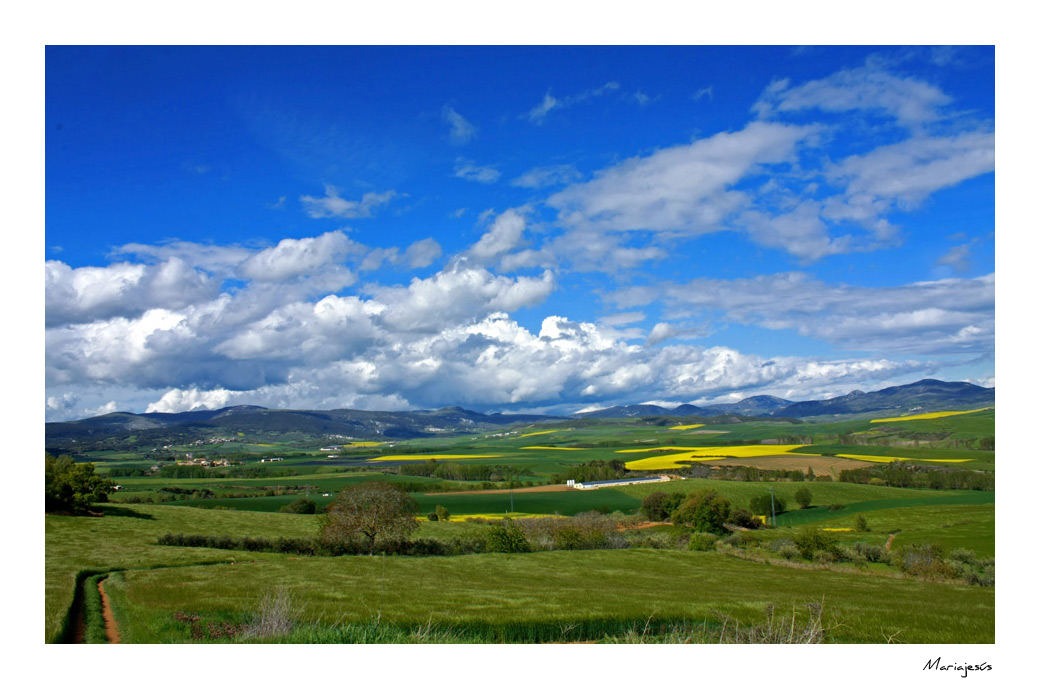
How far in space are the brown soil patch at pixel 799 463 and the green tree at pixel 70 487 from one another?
69.2 meters

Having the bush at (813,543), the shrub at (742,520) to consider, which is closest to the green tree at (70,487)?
the bush at (813,543)

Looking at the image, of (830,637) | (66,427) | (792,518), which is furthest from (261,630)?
(66,427)

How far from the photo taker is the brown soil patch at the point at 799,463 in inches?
2744

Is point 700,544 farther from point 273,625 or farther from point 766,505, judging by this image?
point 273,625

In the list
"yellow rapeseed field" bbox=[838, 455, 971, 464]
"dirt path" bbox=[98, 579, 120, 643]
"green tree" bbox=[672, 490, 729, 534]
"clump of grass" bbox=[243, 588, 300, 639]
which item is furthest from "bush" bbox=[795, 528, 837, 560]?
"yellow rapeseed field" bbox=[838, 455, 971, 464]

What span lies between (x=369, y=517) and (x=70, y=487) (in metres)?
19.6

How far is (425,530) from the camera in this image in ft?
136

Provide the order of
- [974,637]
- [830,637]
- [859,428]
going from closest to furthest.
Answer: [830,637] → [974,637] → [859,428]

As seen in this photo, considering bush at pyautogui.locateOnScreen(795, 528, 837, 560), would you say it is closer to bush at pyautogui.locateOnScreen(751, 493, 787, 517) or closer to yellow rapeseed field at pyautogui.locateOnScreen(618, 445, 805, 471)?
bush at pyautogui.locateOnScreen(751, 493, 787, 517)

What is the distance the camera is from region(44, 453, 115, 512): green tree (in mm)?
34656

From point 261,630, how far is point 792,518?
179 feet

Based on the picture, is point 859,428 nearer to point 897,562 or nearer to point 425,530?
point 897,562

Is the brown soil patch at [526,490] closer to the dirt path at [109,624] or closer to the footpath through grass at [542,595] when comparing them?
the footpath through grass at [542,595]

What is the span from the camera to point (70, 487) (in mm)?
35188
